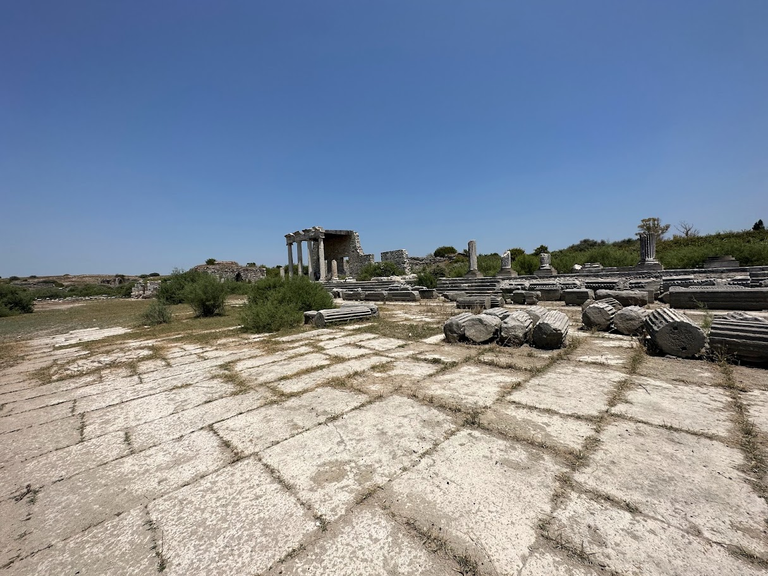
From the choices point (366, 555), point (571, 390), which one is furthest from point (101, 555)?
point (571, 390)

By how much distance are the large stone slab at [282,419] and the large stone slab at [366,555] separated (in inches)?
40.2

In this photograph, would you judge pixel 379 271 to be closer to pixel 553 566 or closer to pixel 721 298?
pixel 721 298

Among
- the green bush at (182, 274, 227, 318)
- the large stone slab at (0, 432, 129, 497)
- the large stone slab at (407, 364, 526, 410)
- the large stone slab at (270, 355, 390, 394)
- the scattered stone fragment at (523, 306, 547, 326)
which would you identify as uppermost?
the green bush at (182, 274, 227, 318)

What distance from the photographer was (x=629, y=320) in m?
5.07

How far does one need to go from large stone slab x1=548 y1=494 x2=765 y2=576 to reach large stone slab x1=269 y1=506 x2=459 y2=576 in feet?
1.96

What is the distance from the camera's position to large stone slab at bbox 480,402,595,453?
6.96 ft

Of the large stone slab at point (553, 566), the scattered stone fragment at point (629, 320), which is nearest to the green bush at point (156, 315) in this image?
the large stone slab at point (553, 566)

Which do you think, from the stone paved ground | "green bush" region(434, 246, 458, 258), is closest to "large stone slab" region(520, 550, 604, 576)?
the stone paved ground

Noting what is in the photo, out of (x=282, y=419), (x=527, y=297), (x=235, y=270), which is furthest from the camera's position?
(x=235, y=270)

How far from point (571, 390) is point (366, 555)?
2.50 metres

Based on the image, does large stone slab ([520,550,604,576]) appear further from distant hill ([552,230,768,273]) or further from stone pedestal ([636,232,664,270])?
distant hill ([552,230,768,273])

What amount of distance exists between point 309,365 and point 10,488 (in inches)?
103

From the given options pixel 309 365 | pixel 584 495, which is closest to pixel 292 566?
pixel 584 495

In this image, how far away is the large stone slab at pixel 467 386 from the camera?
283cm
